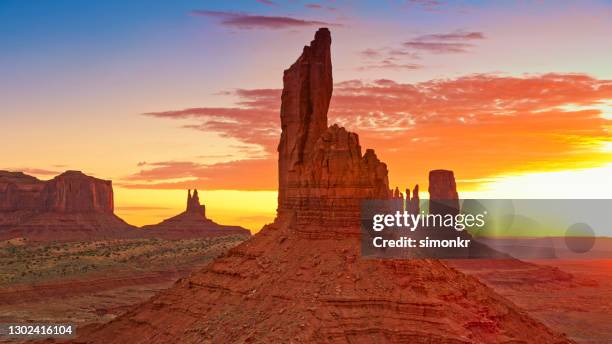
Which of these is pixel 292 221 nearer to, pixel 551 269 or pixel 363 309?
pixel 363 309

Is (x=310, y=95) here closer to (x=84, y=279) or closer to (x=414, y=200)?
(x=84, y=279)

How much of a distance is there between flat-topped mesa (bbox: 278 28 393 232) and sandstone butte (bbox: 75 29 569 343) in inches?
3.6

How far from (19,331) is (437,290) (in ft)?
203

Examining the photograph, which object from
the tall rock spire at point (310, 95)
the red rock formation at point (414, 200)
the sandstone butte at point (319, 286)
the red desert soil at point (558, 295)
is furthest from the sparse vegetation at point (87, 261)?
the tall rock spire at point (310, 95)

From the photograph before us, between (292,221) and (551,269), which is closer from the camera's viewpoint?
(292,221)

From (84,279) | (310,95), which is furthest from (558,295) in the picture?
(310,95)

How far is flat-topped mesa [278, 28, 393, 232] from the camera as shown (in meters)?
60.6

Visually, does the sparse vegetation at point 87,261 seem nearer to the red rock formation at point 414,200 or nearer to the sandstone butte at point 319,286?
the red rock formation at point 414,200

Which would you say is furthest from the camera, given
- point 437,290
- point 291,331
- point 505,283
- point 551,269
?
point 551,269

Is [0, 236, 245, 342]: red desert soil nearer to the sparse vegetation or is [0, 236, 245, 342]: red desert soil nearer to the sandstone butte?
the sparse vegetation

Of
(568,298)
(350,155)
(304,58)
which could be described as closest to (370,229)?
(350,155)

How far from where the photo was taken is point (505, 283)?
162m

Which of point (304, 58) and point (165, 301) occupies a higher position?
point (304, 58)

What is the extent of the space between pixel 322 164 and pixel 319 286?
461 inches
